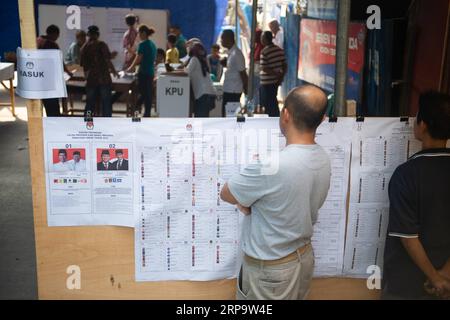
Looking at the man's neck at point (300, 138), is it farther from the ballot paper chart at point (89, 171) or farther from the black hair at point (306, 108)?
the ballot paper chart at point (89, 171)

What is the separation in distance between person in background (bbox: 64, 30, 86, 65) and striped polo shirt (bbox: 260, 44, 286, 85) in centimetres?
383

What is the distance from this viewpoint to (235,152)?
295cm

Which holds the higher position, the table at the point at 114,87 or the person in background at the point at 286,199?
the person in background at the point at 286,199

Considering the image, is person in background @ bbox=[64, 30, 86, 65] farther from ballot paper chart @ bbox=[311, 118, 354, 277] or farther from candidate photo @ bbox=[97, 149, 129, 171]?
ballot paper chart @ bbox=[311, 118, 354, 277]

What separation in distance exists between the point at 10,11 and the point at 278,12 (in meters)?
6.86

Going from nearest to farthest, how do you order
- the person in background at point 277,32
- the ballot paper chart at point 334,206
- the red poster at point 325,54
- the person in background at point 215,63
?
1. the ballot paper chart at point 334,206
2. the red poster at point 325,54
3. the person in background at point 215,63
4. the person in background at point 277,32

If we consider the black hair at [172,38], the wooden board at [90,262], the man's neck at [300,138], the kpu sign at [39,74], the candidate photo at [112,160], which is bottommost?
the wooden board at [90,262]

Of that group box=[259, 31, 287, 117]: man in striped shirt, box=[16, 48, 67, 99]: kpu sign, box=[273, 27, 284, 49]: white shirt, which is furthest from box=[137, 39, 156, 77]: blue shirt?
box=[16, 48, 67, 99]: kpu sign

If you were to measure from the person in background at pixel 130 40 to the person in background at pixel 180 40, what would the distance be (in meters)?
0.77

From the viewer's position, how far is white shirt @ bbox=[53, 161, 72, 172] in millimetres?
2832

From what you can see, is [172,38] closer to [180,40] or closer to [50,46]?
[180,40]

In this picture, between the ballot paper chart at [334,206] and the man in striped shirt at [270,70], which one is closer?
the ballot paper chart at [334,206]

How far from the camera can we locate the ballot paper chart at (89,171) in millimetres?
2814

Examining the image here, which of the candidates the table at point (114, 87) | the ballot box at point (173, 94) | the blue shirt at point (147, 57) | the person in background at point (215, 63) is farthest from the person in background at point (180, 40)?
the ballot box at point (173, 94)
